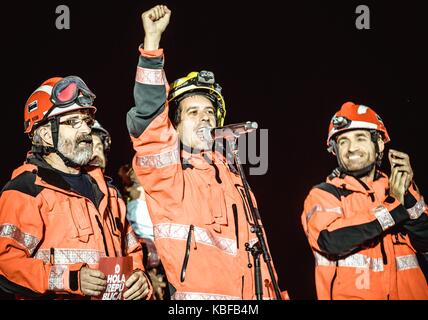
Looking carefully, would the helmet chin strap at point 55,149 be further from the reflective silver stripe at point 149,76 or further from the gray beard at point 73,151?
the reflective silver stripe at point 149,76

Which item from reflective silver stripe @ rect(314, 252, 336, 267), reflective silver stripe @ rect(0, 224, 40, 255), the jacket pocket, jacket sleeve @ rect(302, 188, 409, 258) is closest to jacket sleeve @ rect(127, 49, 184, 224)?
the jacket pocket

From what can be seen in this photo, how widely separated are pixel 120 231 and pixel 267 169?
2154 mm

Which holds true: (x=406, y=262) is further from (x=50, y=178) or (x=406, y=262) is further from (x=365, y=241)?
(x=50, y=178)

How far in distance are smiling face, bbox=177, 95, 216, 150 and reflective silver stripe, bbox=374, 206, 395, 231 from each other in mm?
1253

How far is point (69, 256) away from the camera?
3.21 m

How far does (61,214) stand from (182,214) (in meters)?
0.73

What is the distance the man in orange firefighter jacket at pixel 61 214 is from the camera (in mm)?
3010

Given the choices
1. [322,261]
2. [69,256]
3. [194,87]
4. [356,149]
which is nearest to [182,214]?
[69,256]

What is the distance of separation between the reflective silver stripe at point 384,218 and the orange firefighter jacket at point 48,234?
1652 mm

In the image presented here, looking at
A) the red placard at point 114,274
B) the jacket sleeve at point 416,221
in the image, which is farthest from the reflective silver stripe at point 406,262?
the red placard at point 114,274

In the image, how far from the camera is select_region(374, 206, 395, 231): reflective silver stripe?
373 centimetres
